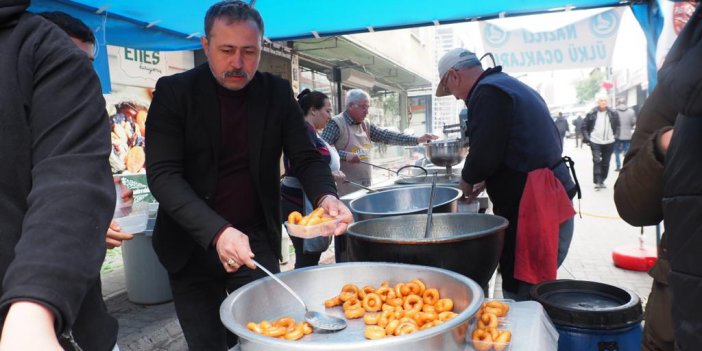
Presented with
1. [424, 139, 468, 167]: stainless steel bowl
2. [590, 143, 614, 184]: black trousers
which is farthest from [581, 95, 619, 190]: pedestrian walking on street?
[424, 139, 468, 167]: stainless steel bowl

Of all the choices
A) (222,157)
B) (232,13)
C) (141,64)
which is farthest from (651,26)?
(141,64)

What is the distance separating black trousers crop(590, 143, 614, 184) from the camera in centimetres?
1003

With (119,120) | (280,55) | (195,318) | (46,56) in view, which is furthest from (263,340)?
(280,55)

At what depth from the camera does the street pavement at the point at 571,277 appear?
3533 mm

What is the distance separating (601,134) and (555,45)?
210 inches

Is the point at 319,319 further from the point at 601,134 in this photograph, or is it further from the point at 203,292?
the point at 601,134

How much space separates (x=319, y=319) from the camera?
1.41 metres

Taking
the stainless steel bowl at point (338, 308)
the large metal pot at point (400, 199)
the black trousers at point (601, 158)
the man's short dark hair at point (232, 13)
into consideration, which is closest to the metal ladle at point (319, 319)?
the stainless steel bowl at point (338, 308)

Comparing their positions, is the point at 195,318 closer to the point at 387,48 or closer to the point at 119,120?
the point at 119,120

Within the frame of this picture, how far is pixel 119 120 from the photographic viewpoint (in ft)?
19.6

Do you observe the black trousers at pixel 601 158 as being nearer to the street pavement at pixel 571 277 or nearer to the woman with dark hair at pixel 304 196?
the street pavement at pixel 571 277

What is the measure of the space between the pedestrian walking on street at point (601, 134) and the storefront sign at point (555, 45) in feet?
16.5

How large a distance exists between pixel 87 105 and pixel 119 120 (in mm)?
5748

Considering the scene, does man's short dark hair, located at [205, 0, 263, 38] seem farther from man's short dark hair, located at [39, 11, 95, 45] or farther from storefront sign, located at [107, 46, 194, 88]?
storefront sign, located at [107, 46, 194, 88]
